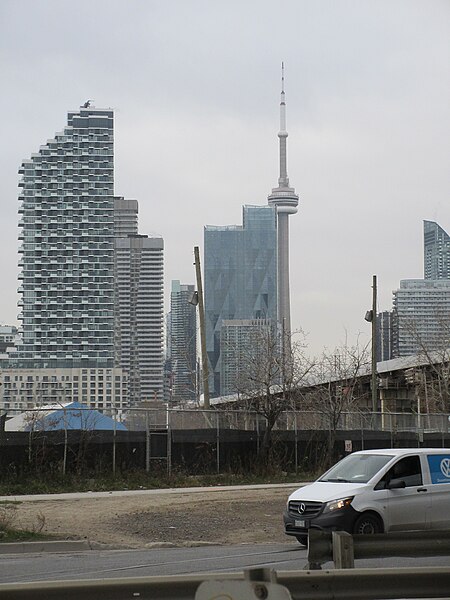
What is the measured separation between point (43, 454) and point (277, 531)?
11.7 metres

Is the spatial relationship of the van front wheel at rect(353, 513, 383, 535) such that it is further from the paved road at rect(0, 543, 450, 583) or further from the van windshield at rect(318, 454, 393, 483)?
the paved road at rect(0, 543, 450, 583)

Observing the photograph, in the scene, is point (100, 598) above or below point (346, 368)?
below

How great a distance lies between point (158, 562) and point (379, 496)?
4.16 metres

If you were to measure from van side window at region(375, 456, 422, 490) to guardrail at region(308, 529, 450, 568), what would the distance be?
9.84 m

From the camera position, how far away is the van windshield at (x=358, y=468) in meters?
17.4

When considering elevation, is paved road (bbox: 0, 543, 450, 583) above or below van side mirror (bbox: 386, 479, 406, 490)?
below

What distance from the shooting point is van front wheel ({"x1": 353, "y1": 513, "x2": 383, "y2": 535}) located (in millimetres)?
16422

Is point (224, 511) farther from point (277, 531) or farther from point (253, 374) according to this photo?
point (253, 374)

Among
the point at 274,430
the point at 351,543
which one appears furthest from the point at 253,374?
the point at 351,543

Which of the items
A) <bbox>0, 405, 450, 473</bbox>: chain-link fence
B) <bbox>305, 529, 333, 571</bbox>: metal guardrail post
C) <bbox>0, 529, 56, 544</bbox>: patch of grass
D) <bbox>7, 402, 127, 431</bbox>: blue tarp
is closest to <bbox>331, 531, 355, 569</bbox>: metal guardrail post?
<bbox>305, 529, 333, 571</bbox>: metal guardrail post

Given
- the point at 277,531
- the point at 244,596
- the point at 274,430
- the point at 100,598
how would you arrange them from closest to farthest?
the point at 244,596, the point at 100,598, the point at 277,531, the point at 274,430

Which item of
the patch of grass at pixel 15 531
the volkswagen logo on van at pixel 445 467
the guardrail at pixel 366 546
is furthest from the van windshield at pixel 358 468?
the guardrail at pixel 366 546

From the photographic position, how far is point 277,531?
20.5 m

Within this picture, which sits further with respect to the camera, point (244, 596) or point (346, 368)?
point (346, 368)
